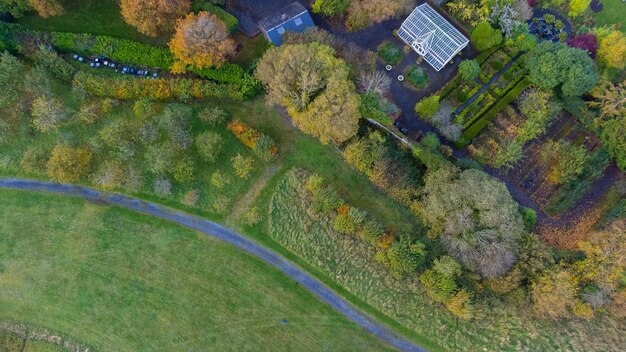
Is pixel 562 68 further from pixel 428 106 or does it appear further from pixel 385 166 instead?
pixel 385 166

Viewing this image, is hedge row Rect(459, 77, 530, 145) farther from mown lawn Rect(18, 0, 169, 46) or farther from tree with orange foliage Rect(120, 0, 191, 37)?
mown lawn Rect(18, 0, 169, 46)

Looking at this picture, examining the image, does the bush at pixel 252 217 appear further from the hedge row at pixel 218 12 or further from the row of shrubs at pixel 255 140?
the hedge row at pixel 218 12

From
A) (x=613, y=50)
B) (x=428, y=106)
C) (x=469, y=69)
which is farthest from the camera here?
(x=469, y=69)

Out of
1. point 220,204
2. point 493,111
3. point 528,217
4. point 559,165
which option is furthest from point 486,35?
point 220,204

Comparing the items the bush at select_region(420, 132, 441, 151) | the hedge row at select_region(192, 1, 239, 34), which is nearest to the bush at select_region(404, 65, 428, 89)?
the bush at select_region(420, 132, 441, 151)

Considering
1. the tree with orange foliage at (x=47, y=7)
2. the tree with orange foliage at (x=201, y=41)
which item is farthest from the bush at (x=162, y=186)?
the tree with orange foliage at (x=47, y=7)
